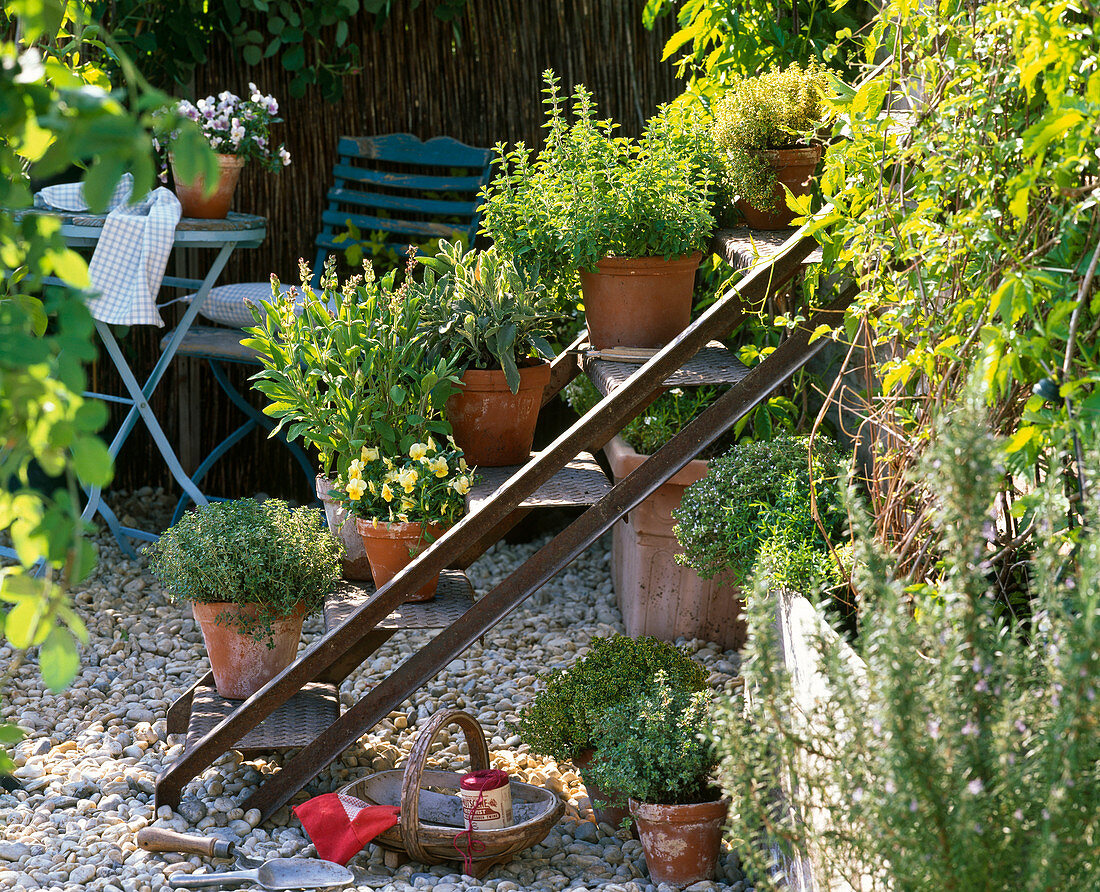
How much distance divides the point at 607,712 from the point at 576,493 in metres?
0.47

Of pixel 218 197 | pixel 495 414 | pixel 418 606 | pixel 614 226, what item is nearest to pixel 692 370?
pixel 614 226

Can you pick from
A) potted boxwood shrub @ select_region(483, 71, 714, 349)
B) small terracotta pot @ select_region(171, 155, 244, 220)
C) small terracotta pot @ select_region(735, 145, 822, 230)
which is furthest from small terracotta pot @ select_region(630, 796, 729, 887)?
small terracotta pot @ select_region(171, 155, 244, 220)

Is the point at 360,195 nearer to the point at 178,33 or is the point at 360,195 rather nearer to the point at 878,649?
the point at 178,33

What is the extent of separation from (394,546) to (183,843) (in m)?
0.74

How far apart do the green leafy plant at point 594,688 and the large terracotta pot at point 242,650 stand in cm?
59

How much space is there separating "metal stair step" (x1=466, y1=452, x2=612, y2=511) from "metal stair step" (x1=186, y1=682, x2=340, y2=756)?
0.59 metres

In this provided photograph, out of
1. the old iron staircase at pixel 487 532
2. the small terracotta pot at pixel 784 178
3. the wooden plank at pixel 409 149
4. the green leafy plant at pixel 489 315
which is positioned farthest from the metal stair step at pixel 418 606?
the wooden plank at pixel 409 149

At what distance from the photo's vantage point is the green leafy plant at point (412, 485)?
2.43 m

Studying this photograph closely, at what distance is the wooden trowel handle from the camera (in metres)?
2.17

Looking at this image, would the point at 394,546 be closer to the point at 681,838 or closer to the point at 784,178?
the point at 681,838

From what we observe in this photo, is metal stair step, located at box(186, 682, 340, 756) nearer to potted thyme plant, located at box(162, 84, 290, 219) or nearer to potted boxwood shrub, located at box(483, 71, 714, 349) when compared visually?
potted boxwood shrub, located at box(483, 71, 714, 349)

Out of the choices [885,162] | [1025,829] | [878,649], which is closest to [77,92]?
[878,649]

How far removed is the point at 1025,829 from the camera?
1.12 metres

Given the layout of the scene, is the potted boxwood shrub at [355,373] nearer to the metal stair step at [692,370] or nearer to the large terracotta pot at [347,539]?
the large terracotta pot at [347,539]
